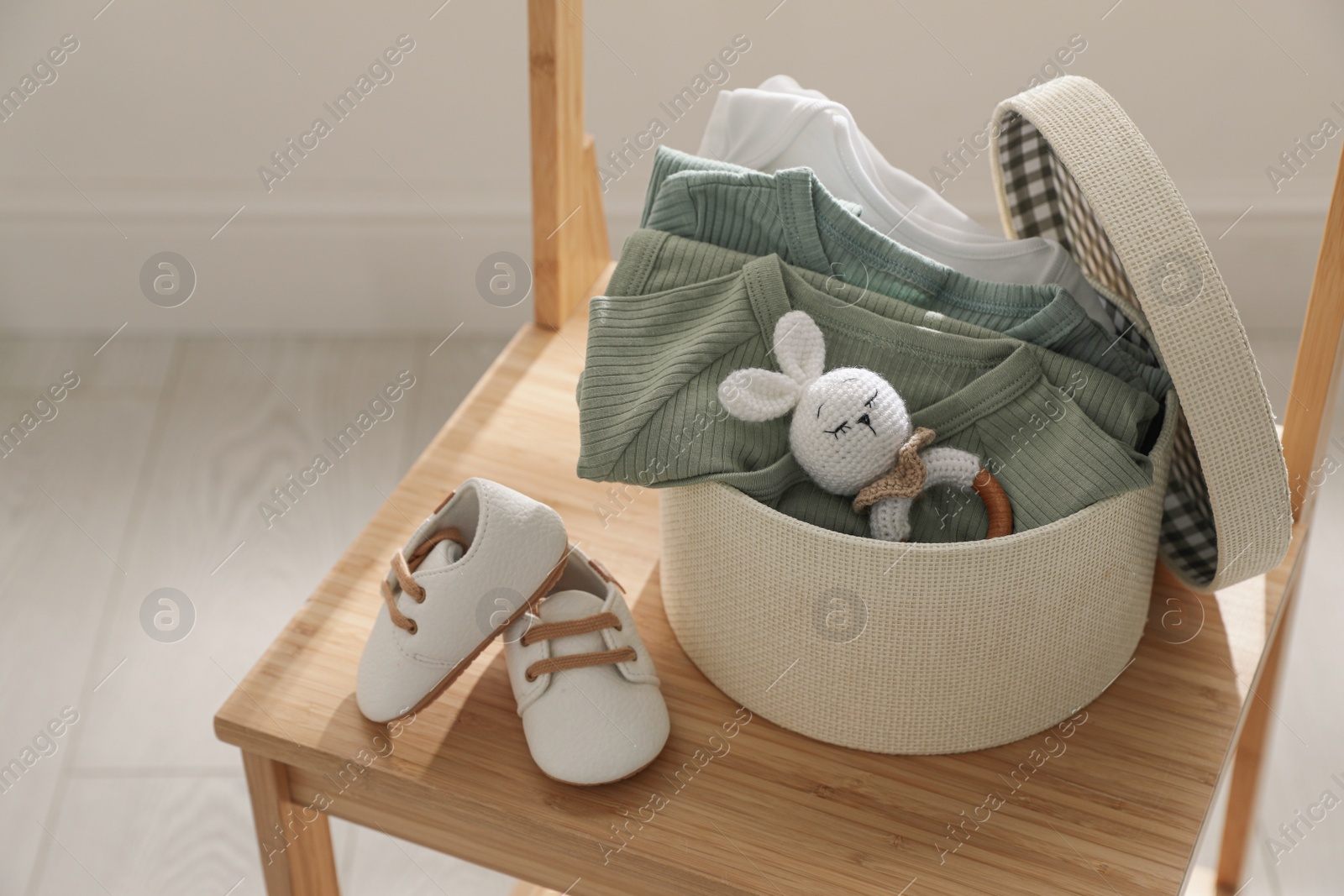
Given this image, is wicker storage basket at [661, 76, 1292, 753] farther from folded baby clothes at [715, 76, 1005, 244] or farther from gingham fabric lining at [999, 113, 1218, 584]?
folded baby clothes at [715, 76, 1005, 244]

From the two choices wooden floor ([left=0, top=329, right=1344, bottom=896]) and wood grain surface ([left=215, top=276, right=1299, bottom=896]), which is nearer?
wood grain surface ([left=215, top=276, right=1299, bottom=896])

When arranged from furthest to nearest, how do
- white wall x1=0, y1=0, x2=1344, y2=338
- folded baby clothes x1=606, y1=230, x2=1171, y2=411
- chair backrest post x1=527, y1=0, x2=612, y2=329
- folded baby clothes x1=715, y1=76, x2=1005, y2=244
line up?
white wall x1=0, y1=0, x2=1344, y2=338, chair backrest post x1=527, y1=0, x2=612, y2=329, folded baby clothes x1=715, y1=76, x2=1005, y2=244, folded baby clothes x1=606, y1=230, x2=1171, y2=411

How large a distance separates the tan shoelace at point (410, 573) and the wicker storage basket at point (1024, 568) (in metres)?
0.12

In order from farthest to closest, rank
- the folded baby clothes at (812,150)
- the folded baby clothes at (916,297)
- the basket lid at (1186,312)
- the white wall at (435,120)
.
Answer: the white wall at (435,120) < the folded baby clothes at (812,150) < the folded baby clothes at (916,297) < the basket lid at (1186,312)

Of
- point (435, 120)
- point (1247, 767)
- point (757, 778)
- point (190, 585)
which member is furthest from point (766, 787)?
point (435, 120)

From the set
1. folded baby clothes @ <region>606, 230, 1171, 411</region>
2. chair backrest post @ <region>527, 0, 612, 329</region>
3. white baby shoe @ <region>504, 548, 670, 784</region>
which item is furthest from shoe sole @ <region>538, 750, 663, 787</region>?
chair backrest post @ <region>527, 0, 612, 329</region>

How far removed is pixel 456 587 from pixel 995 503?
27 centimetres

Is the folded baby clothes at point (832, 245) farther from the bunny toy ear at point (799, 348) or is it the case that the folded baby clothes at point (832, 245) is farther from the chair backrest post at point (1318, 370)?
the chair backrest post at point (1318, 370)

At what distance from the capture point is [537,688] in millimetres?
629

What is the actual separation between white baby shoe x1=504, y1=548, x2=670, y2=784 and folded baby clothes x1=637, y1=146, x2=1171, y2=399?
0.22 m

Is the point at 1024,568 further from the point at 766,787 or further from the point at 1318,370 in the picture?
the point at 1318,370

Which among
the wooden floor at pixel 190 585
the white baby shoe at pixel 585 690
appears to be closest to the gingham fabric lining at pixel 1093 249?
the white baby shoe at pixel 585 690

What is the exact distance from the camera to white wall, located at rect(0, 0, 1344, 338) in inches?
56.9

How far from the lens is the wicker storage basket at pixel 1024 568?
566 mm
